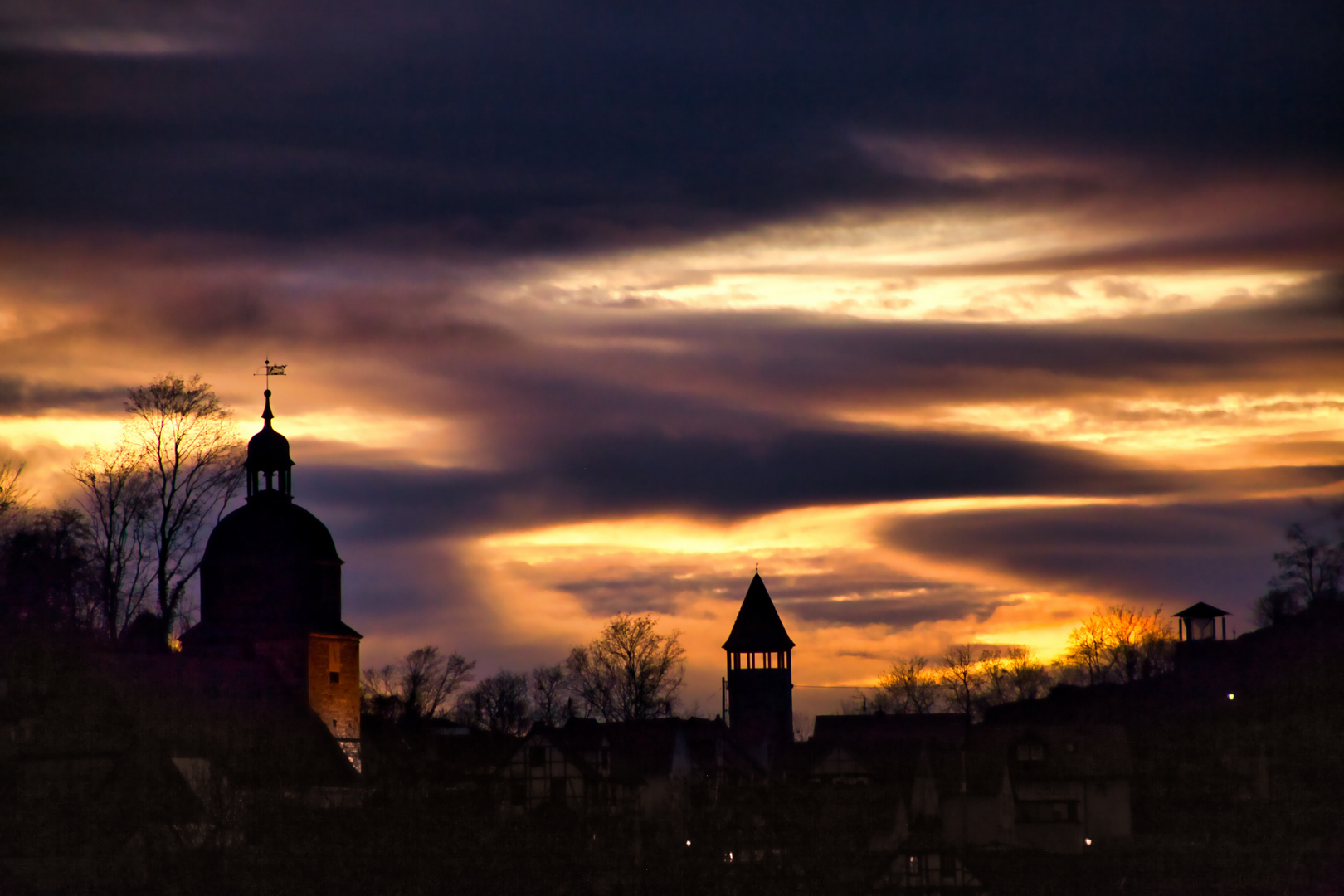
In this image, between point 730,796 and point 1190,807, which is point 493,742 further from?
point 1190,807

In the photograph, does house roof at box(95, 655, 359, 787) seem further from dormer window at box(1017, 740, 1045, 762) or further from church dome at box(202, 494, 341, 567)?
dormer window at box(1017, 740, 1045, 762)

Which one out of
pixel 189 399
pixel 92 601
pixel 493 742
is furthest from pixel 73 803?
pixel 493 742

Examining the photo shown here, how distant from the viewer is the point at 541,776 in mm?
81938

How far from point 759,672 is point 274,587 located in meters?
37.7

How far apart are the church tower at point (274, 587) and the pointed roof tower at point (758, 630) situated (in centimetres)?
3367

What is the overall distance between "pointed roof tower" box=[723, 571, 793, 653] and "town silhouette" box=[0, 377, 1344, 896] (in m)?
15.2

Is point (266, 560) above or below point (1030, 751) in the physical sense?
above

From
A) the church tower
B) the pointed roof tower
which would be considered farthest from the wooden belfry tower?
the church tower

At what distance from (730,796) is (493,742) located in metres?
20.0

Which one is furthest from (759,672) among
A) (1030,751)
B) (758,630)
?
(1030,751)

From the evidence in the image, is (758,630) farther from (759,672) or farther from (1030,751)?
(1030,751)

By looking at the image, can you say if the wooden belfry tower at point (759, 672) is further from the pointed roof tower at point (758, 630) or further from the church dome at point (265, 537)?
the church dome at point (265, 537)

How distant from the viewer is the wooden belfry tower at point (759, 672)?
11775 centimetres

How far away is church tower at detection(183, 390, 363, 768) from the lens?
9188cm
